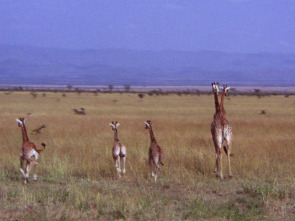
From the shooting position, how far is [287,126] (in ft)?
67.7

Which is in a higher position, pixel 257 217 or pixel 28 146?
pixel 28 146

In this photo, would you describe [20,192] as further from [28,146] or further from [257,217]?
[257,217]

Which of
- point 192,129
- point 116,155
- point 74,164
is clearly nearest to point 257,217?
point 116,155

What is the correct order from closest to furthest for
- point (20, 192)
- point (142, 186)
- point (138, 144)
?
1. point (20, 192)
2. point (142, 186)
3. point (138, 144)

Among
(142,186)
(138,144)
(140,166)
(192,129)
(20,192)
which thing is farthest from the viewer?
(192,129)

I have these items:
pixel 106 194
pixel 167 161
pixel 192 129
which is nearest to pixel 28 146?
pixel 106 194

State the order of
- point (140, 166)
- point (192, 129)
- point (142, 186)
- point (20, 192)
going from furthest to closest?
1. point (192, 129)
2. point (140, 166)
3. point (142, 186)
4. point (20, 192)

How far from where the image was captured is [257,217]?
753cm

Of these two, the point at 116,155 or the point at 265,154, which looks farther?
the point at 265,154

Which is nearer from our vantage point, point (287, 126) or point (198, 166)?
point (198, 166)

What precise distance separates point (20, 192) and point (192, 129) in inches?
459

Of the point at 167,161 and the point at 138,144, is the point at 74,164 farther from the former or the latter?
the point at 138,144

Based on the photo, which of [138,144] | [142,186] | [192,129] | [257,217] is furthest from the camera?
[192,129]

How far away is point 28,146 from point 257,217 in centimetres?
427
